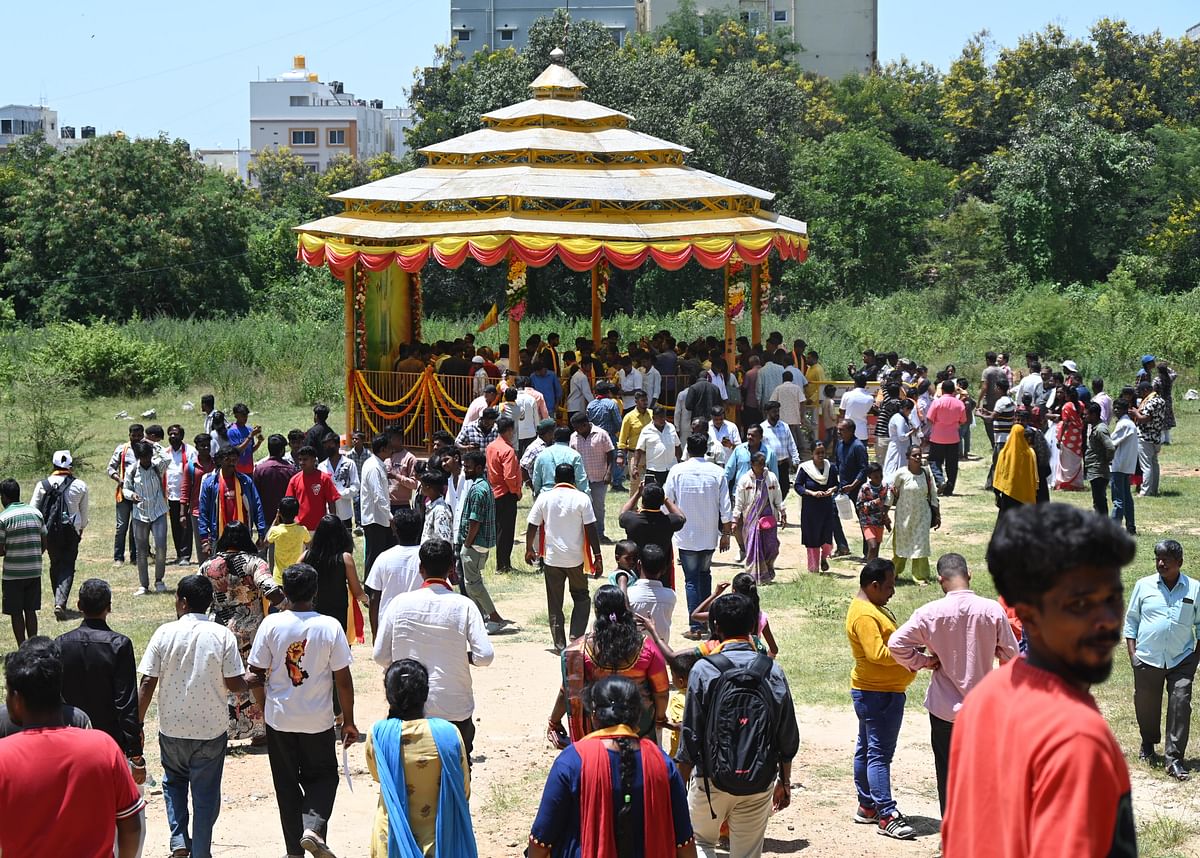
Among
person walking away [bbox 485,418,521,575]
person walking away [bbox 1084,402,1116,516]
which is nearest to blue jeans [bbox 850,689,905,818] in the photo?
person walking away [bbox 485,418,521,575]

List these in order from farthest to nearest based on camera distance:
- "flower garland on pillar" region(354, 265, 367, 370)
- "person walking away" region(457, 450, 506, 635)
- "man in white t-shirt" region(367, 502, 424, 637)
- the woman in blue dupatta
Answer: "flower garland on pillar" region(354, 265, 367, 370), "person walking away" region(457, 450, 506, 635), "man in white t-shirt" region(367, 502, 424, 637), the woman in blue dupatta

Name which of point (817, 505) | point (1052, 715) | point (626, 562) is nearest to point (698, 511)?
point (626, 562)

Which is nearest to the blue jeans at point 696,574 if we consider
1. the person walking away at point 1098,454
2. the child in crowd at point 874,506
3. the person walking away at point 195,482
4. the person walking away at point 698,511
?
the person walking away at point 698,511

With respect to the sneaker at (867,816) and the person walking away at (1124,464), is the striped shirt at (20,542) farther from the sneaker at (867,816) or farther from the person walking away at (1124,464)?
the person walking away at (1124,464)

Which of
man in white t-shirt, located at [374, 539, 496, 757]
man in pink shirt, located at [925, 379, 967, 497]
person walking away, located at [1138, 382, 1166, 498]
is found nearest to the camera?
man in white t-shirt, located at [374, 539, 496, 757]

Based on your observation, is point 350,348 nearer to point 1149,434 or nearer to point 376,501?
point 376,501

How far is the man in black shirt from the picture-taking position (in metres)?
6.52

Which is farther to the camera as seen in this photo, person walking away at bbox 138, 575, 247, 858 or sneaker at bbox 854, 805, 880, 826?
sneaker at bbox 854, 805, 880, 826

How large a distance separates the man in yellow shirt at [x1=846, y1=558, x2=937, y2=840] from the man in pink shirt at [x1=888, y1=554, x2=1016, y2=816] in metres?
0.24

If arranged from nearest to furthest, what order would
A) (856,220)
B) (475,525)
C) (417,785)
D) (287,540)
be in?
1. (417,785)
2. (287,540)
3. (475,525)
4. (856,220)

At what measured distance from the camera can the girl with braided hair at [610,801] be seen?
4.65 m

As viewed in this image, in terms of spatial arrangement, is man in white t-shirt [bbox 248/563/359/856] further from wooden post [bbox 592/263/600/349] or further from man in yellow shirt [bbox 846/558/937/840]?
wooden post [bbox 592/263/600/349]

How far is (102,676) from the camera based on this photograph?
6.53 meters

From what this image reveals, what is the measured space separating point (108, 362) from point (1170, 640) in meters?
26.7
